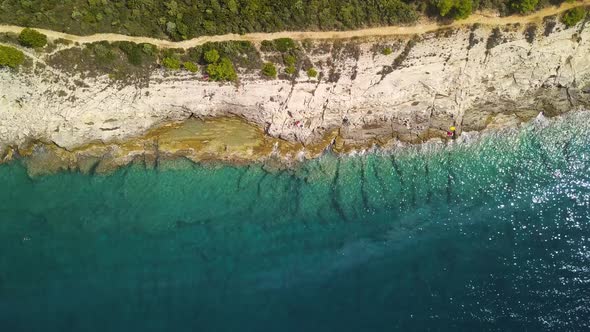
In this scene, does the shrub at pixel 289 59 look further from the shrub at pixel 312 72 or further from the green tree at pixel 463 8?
the green tree at pixel 463 8

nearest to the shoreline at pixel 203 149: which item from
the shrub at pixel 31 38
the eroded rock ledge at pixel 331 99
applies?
the eroded rock ledge at pixel 331 99

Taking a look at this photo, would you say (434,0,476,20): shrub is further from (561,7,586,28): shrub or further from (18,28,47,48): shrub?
(18,28,47,48): shrub

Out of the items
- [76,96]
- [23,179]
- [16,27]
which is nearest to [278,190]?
[76,96]

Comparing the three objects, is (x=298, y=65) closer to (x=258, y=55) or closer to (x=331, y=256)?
(x=258, y=55)

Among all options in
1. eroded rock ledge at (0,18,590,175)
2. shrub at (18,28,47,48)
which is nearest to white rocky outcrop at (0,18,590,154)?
eroded rock ledge at (0,18,590,175)

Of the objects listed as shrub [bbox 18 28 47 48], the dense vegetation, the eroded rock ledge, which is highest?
the dense vegetation

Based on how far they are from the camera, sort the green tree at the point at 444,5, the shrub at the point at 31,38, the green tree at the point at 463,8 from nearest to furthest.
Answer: the green tree at the point at 444,5 → the green tree at the point at 463,8 → the shrub at the point at 31,38
